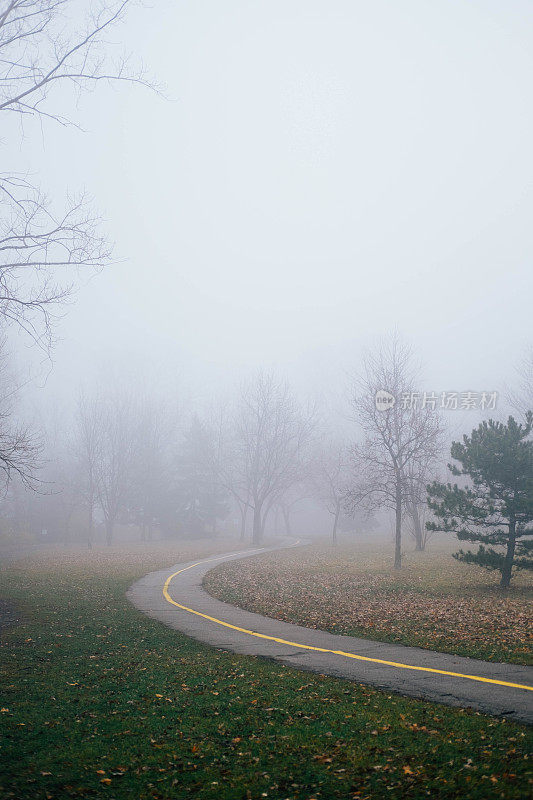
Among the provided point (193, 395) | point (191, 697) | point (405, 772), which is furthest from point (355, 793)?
point (193, 395)

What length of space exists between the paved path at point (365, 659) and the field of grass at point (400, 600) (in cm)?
71

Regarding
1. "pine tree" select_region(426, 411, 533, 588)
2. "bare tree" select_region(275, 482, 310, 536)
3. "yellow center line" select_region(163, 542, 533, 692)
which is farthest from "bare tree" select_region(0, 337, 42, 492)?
"bare tree" select_region(275, 482, 310, 536)

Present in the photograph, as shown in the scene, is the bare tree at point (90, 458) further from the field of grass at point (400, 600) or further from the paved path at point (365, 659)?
the paved path at point (365, 659)

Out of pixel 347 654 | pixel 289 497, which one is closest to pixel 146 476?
pixel 289 497

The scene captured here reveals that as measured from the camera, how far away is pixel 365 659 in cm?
987

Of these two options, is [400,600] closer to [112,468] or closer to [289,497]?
[112,468]

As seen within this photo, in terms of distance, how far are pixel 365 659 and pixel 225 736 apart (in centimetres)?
449

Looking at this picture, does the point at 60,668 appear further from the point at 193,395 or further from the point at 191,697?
the point at 193,395

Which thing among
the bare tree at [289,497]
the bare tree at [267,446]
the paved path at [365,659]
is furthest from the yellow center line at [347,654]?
the bare tree at [289,497]

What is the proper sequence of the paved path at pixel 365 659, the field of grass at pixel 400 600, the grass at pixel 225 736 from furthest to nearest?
the field of grass at pixel 400 600 < the paved path at pixel 365 659 < the grass at pixel 225 736

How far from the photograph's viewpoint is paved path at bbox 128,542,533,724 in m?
7.39

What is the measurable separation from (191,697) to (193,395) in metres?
100

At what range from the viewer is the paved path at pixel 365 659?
7391mm

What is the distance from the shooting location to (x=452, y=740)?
5672mm
